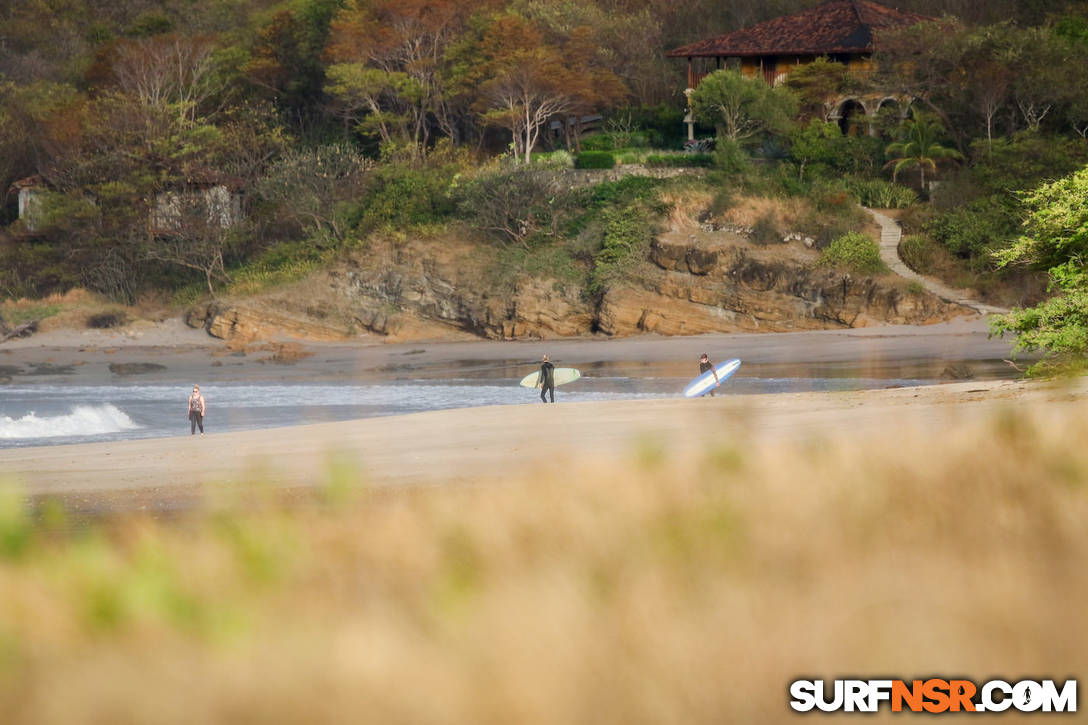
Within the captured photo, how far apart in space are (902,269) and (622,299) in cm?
740

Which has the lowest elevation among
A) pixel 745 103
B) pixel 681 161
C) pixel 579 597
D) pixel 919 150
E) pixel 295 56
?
pixel 579 597

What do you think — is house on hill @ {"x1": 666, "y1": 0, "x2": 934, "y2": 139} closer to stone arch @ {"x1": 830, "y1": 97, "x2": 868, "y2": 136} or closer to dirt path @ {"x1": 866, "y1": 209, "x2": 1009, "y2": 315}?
stone arch @ {"x1": 830, "y1": 97, "x2": 868, "y2": 136}

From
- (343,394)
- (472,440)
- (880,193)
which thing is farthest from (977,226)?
(472,440)

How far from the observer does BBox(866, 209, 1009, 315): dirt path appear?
32.8m

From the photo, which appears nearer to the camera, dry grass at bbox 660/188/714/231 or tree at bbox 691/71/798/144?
dry grass at bbox 660/188/714/231

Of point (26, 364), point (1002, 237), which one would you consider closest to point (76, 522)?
point (26, 364)

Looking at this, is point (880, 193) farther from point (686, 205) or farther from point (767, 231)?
point (686, 205)

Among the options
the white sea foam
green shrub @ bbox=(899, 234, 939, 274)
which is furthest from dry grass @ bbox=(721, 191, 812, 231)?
the white sea foam

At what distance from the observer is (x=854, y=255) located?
34656mm

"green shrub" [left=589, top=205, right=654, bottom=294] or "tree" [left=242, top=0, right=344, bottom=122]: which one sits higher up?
"tree" [left=242, top=0, right=344, bottom=122]

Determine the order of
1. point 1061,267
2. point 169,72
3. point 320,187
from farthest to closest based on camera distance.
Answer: point 169,72 < point 320,187 < point 1061,267

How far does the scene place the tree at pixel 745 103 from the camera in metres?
39.5

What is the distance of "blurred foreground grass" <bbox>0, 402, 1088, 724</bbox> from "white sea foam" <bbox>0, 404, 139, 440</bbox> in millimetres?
15837

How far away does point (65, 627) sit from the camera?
642 cm
